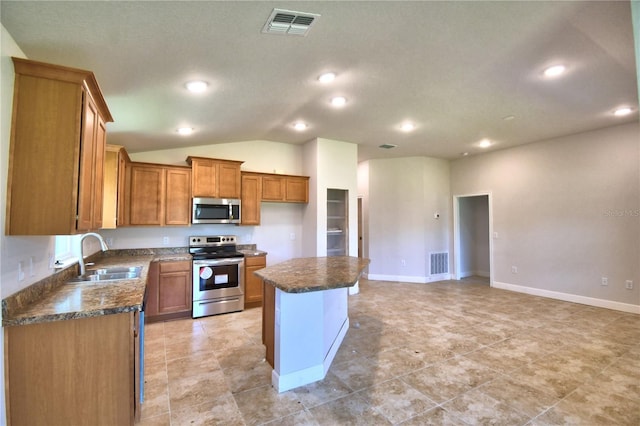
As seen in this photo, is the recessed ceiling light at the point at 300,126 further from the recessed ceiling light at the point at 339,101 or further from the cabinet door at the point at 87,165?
the cabinet door at the point at 87,165

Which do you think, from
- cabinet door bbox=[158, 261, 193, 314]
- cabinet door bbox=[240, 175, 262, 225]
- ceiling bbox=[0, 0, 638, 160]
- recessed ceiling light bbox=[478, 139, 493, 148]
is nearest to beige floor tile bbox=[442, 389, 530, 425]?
ceiling bbox=[0, 0, 638, 160]

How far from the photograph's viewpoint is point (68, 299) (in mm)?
1967

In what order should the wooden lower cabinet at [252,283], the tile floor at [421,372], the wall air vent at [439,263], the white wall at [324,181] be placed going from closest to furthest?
the tile floor at [421,372] → the wooden lower cabinet at [252,283] → the white wall at [324,181] → the wall air vent at [439,263]

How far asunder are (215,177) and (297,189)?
143 cm

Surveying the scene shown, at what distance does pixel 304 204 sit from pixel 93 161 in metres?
3.70

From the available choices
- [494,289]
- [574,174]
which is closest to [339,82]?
[574,174]

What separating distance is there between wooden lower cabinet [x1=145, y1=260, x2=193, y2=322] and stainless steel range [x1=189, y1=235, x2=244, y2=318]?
0.12 metres

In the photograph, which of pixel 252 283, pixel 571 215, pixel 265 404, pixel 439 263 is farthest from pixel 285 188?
pixel 571 215

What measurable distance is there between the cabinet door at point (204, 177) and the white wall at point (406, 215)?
3.70 metres

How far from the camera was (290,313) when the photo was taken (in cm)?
242

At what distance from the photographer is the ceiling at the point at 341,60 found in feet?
5.82

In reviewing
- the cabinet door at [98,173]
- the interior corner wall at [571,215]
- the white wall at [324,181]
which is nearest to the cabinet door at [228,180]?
the white wall at [324,181]

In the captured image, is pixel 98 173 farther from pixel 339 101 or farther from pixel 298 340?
pixel 339 101

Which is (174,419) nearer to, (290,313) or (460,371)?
(290,313)
